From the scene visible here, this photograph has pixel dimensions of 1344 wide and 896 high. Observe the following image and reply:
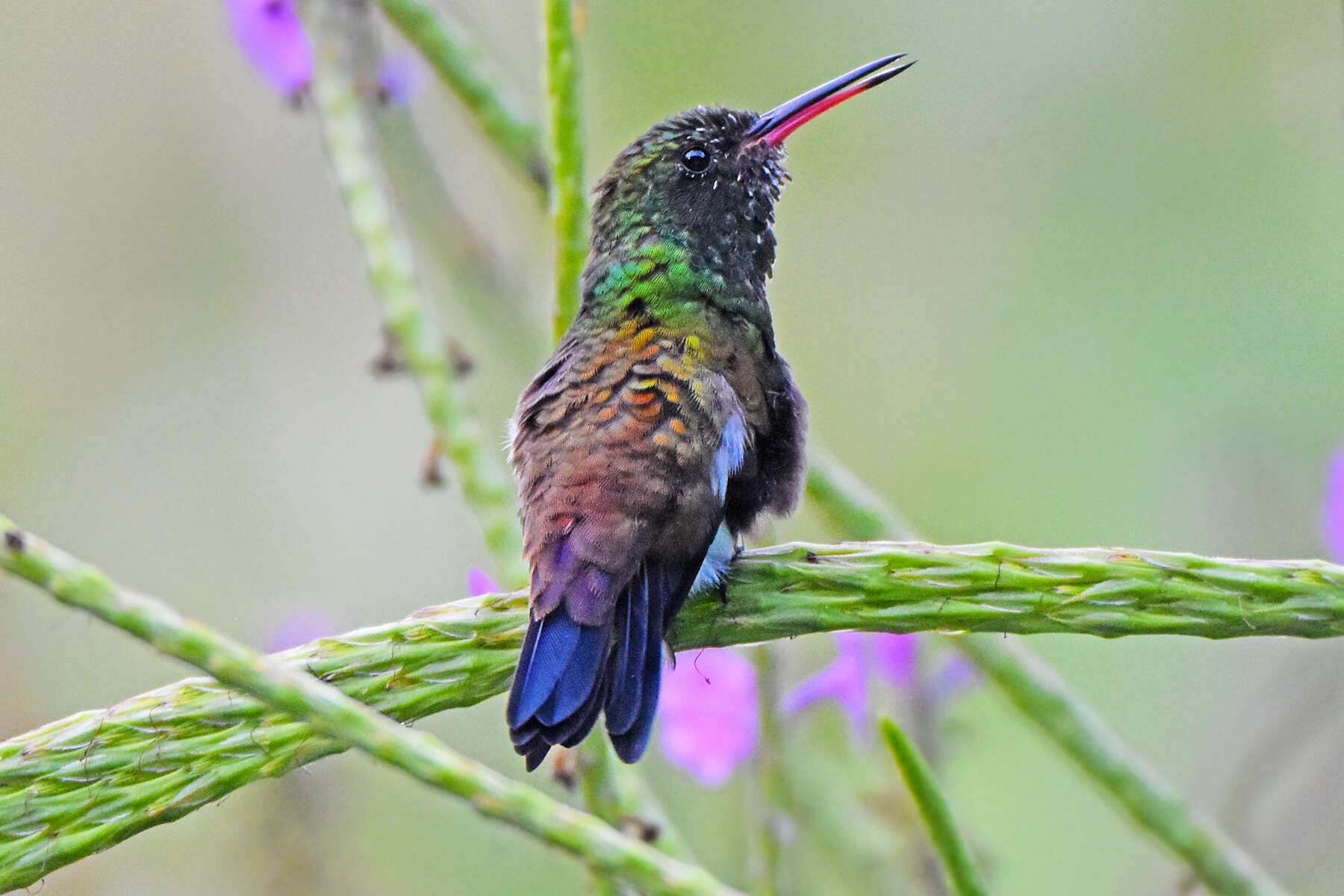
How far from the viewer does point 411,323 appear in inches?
85.3

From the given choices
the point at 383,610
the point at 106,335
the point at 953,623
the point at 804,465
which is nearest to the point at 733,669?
the point at 804,465

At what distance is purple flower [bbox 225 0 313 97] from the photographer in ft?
8.59

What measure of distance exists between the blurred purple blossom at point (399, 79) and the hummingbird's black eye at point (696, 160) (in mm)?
533

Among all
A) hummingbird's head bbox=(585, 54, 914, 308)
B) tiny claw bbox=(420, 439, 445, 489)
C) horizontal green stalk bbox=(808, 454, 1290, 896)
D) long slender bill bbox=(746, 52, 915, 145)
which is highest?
long slender bill bbox=(746, 52, 915, 145)

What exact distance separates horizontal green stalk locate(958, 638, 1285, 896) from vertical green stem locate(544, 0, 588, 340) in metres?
0.75

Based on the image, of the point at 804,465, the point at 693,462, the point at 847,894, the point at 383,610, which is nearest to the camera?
the point at 693,462

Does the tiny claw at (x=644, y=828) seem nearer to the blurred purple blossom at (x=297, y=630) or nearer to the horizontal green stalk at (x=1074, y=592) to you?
the horizontal green stalk at (x=1074, y=592)

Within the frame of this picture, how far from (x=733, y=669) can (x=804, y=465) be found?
37 cm

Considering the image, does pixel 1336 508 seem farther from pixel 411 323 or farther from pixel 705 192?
pixel 411 323

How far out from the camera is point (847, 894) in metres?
2.57

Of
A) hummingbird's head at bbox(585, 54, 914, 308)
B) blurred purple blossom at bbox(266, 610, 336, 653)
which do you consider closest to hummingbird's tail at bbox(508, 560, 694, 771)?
hummingbird's head at bbox(585, 54, 914, 308)

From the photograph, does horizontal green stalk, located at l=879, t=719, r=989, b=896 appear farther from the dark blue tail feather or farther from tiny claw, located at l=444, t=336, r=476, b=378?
tiny claw, located at l=444, t=336, r=476, b=378

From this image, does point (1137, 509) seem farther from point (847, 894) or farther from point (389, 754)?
point (389, 754)

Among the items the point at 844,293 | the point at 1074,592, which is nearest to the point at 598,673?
the point at 1074,592
